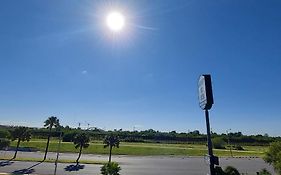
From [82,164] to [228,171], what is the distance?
35.0m

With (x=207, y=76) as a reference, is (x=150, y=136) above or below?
above

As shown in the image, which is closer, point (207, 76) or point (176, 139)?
point (207, 76)

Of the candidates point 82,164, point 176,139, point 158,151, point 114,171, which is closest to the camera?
point 114,171

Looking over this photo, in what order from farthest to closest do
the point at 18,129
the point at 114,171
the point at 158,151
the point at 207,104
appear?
the point at 158,151
the point at 18,129
the point at 114,171
the point at 207,104

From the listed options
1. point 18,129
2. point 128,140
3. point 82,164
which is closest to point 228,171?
point 82,164

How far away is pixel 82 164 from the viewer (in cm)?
6694

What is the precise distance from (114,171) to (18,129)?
2249 inches

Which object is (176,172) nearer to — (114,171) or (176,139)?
(114,171)

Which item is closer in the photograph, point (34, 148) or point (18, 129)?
point (18, 129)

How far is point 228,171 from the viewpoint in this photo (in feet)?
152

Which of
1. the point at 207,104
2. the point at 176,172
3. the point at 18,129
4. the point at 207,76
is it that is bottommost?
the point at 176,172

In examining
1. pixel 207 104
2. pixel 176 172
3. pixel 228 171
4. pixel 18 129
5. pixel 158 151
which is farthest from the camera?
pixel 158 151

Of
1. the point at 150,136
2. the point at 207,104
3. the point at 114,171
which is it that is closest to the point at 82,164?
the point at 114,171

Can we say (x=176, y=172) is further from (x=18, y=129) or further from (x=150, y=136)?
(x=150, y=136)
